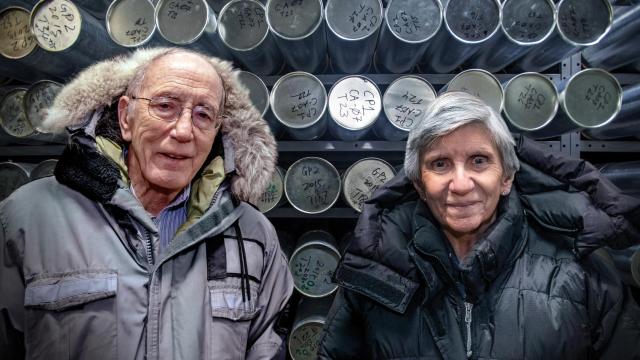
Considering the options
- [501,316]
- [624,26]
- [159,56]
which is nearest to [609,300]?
[501,316]

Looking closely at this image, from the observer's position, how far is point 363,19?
207 centimetres

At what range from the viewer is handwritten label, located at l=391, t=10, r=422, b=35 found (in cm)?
206

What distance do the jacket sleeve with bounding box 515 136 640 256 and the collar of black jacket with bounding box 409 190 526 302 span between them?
0.32ft

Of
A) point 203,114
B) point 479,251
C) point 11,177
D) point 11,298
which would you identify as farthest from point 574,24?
point 11,177

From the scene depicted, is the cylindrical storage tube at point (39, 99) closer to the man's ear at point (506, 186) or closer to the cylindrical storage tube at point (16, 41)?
the cylindrical storage tube at point (16, 41)

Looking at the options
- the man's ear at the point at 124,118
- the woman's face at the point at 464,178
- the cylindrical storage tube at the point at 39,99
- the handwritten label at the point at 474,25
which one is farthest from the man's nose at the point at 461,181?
the cylindrical storage tube at the point at 39,99

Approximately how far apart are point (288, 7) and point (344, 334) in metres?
1.53

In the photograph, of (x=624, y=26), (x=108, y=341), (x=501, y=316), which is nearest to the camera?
(x=108, y=341)

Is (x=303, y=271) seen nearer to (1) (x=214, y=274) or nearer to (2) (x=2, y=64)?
(1) (x=214, y=274)

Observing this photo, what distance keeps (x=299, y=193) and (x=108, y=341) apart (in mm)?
1234

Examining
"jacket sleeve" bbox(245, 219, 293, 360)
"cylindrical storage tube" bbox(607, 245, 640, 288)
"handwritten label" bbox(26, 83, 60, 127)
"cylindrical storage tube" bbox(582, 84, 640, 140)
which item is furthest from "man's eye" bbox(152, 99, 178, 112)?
"cylindrical storage tube" bbox(607, 245, 640, 288)

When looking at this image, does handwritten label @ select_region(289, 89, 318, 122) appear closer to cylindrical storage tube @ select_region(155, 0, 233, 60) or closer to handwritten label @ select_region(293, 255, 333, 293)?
cylindrical storage tube @ select_region(155, 0, 233, 60)

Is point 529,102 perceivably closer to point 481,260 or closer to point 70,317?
point 481,260

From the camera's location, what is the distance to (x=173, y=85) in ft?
4.56
